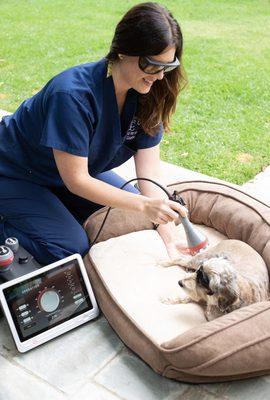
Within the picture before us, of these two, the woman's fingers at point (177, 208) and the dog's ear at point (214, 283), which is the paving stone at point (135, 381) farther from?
the woman's fingers at point (177, 208)

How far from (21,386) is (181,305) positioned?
0.87 meters

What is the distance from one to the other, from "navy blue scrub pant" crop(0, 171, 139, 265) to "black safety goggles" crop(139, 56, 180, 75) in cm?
99

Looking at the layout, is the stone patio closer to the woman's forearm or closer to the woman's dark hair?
the woman's forearm

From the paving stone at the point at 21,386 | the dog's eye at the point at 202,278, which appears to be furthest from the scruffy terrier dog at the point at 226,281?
the paving stone at the point at 21,386

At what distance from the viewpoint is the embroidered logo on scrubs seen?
2.85 metres

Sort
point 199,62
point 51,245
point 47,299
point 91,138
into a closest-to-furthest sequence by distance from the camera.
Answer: point 47,299, point 91,138, point 51,245, point 199,62

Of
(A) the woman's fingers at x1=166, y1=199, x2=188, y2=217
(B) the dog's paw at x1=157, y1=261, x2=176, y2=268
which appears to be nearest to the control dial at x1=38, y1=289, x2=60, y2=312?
(B) the dog's paw at x1=157, y1=261, x2=176, y2=268

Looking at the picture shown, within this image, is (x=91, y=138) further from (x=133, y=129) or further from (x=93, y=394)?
(x=93, y=394)

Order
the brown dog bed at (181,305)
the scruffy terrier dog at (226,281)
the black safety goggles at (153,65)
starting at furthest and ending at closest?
the scruffy terrier dog at (226,281) < the black safety goggles at (153,65) < the brown dog bed at (181,305)

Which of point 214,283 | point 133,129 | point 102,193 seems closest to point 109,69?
point 133,129

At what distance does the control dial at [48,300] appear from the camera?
2520 mm

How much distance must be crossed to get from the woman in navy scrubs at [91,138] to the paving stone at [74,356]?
50cm

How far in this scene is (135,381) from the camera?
2279 mm

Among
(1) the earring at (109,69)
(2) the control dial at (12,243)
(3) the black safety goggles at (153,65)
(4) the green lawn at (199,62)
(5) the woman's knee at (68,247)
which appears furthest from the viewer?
(4) the green lawn at (199,62)
